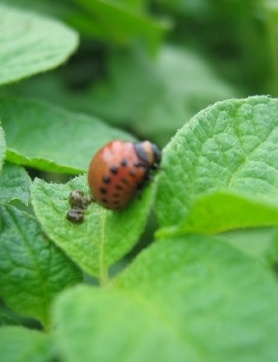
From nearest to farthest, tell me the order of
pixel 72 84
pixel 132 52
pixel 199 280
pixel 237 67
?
1. pixel 199 280
2. pixel 72 84
3. pixel 132 52
4. pixel 237 67

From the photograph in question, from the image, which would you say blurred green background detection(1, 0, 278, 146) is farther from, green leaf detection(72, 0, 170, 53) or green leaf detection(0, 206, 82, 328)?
green leaf detection(0, 206, 82, 328)

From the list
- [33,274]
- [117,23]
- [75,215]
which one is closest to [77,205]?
[75,215]

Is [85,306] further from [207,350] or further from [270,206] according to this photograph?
[270,206]

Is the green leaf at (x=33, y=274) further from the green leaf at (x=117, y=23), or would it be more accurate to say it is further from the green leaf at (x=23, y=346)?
the green leaf at (x=117, y=23)

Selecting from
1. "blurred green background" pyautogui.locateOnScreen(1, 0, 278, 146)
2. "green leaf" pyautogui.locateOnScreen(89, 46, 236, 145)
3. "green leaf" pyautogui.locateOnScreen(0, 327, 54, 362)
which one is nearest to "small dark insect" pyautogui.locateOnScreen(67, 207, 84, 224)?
"green leaf" pyautogui.locateOnScreen(0, 327, 54, 362)

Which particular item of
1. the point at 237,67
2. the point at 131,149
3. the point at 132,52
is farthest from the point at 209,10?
the point at 131,149
